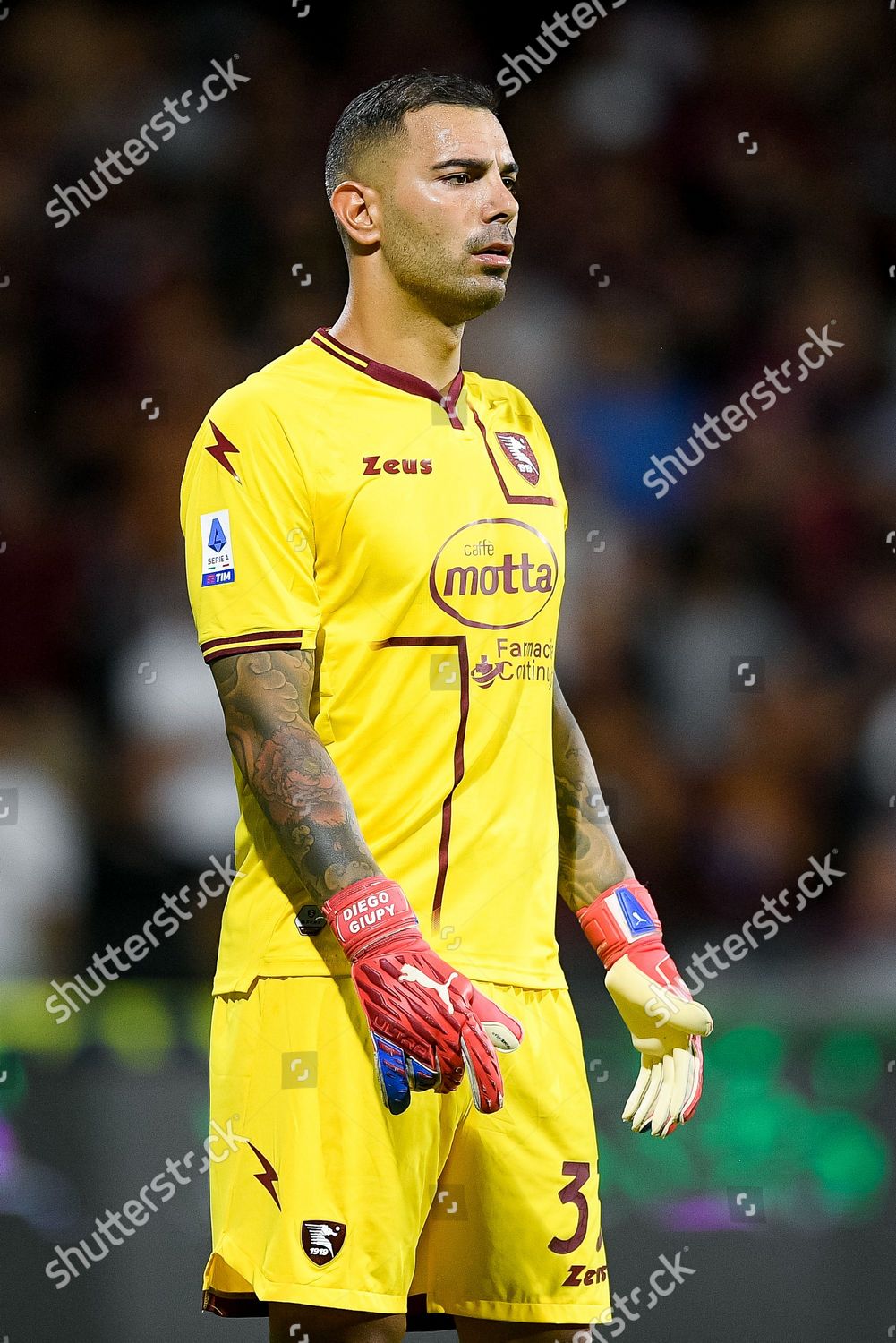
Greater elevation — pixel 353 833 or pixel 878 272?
pixel 878 272

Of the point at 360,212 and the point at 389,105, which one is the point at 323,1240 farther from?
the point at 389,105

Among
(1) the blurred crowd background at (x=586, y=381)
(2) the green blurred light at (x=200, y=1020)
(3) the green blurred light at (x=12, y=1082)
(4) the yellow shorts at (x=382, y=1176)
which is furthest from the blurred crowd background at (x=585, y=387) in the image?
(4) the yellow shorts at (x=382, y=1176)

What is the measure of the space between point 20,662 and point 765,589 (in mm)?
2124

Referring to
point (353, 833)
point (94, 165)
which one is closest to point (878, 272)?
point (94, 165)

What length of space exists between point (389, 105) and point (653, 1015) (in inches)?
44.0

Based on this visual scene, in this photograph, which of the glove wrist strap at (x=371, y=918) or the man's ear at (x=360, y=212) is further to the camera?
the man's ear at (x=360, y=212)

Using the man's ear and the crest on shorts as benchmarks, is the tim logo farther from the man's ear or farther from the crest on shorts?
the crest on shorts

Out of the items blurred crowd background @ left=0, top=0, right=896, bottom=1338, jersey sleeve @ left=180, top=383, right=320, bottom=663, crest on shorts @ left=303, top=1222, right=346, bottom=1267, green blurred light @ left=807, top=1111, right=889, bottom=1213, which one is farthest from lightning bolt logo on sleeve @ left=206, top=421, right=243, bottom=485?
blurred crowd background @ left=0, top=0, right=896, bottom=1338

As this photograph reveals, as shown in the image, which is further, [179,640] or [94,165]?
[94,165]

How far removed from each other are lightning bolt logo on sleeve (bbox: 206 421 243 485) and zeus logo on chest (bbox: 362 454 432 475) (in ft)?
0.48

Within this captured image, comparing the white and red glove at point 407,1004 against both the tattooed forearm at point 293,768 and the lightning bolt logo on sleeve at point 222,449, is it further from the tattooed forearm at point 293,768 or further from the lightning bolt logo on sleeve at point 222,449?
the lightning bolt logo on sleeve at point 222,449

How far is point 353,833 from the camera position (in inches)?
73.8

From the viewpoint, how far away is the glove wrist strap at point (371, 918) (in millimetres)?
1807

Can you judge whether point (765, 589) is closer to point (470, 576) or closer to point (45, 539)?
point (45, 539)
